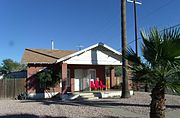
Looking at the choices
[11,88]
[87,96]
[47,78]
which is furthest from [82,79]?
[11,88]

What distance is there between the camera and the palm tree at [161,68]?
8.80 metres

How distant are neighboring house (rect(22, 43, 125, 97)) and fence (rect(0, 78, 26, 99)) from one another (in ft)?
1.88

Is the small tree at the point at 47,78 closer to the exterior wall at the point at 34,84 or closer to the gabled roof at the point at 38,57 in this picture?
the exterior wall at the point at 34,84

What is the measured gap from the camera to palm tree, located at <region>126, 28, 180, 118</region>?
880 centimetres

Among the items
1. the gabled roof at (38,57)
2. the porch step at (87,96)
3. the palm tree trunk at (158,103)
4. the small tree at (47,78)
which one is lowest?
the porch step at (87,96)

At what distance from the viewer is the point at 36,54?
1061 inches

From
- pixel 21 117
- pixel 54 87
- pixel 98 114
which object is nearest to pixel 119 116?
pixel 98 114

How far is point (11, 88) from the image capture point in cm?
2423

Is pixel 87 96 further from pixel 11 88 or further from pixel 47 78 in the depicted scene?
pixel 11 88

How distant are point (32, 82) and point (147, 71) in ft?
55.4

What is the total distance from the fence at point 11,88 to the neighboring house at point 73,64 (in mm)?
574

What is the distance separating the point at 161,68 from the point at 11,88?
1767 centimetres

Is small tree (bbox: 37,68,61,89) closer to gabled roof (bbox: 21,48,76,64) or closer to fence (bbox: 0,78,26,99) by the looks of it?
gabled roof (bbox: 21,48,76,64)

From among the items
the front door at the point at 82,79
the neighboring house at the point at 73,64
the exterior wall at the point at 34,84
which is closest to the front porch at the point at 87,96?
the neighboring house at the point at 73,64
